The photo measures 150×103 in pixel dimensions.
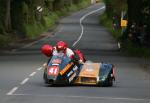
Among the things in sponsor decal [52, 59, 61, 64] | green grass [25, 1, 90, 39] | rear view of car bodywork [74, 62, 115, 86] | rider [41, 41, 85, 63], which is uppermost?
rider [41, 41, 85, 63]

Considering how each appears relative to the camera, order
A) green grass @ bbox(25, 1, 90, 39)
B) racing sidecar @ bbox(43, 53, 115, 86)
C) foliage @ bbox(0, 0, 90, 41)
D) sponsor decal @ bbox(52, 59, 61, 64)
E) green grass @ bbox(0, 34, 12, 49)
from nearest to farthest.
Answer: racing sidecar @ bbox(43, 53, 115, 86) → sponsor decal @ bbox(52, 59, 61, 64) → green grass @ bbox(0, 34, 12, 49) → foliage @ bbox(0, 0, 90, 41) → green grass @ bbox(25, 1, 90, 39)

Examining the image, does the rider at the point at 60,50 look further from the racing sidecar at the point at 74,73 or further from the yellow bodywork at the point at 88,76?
the yellow bodywork at the point at 88,76

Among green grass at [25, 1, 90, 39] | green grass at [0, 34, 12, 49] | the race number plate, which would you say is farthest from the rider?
green grass at [25, 1, 90, 39]

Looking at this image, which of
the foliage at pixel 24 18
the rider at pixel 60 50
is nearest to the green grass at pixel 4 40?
the foliage at pixel 24 18

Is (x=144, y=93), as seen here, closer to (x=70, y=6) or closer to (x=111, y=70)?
(x=111, y=70)

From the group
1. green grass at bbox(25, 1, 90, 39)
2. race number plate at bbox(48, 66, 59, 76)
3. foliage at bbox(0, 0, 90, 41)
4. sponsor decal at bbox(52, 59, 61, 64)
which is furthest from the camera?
green grass at bbox(25, 1, 90, 39)

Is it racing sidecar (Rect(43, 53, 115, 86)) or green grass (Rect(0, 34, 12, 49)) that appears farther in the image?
green grass (Rect(0, 34, 12, 49))

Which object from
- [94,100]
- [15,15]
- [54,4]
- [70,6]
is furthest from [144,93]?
[70,6]

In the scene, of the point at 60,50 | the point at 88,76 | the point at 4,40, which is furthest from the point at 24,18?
the point at 88,76

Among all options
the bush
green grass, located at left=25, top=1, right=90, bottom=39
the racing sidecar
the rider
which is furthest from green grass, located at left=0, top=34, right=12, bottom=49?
the racing sidecar

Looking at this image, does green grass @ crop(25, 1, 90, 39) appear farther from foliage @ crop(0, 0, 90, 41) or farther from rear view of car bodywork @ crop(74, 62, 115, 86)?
rear view of car bodywork @ crop(74, 62, 115, 86)

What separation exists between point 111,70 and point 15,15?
40.4 metres

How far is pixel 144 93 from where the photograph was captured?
61.9ft

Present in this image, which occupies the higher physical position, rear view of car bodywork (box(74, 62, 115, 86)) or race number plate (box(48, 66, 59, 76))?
race number plate (box(48, 66, 59, 76))
